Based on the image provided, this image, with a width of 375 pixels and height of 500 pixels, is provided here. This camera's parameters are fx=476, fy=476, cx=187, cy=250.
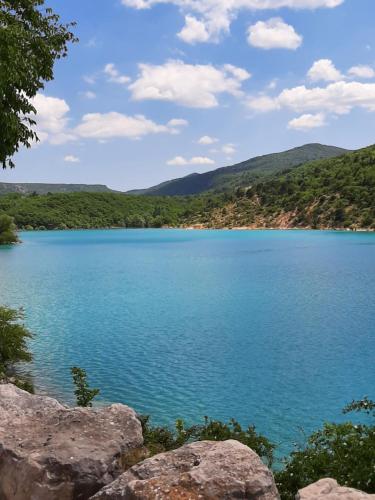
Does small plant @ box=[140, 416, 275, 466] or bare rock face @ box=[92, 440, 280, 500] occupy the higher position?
bare rock face @ box=[92, 440, 280, 500]

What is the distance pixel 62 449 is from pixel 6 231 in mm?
162677

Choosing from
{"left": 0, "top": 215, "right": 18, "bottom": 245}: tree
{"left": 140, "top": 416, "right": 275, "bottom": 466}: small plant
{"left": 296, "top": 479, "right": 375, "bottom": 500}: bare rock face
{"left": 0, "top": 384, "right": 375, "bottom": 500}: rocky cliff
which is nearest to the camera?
{"left": 0, "top": 384, "right": 375, "bottom": 500}: rocky cliff

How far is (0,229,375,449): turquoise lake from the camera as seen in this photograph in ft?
81.2

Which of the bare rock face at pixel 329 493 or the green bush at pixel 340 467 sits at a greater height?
the bare rock face at pixel 329 493

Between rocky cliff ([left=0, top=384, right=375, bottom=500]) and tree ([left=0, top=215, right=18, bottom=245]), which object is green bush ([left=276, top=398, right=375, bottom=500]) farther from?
tree ([left=0, top=215, right=18, bottom=245])

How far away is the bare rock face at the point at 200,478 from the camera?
7488mm

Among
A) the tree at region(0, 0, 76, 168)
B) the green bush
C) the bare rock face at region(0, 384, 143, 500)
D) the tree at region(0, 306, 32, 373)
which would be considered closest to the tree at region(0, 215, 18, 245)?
the tree at region(0, 306, 32, 373)

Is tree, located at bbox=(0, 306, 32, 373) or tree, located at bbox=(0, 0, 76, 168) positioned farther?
tree, located at bbox=(0, 306, 32, 373)

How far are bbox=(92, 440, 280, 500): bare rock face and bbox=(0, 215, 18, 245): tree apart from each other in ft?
528

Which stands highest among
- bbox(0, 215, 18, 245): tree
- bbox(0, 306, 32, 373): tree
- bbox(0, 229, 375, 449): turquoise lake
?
bbox(0, 215, 18, 245): tree

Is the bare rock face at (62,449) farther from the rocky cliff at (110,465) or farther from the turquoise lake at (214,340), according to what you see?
the turquoise lake at (214,340)

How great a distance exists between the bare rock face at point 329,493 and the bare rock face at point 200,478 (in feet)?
3.61

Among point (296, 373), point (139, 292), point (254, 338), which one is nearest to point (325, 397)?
point (296, 373)

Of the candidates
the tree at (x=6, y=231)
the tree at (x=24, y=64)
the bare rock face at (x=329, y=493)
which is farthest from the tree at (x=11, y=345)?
the tree at (x=6, y=231)
